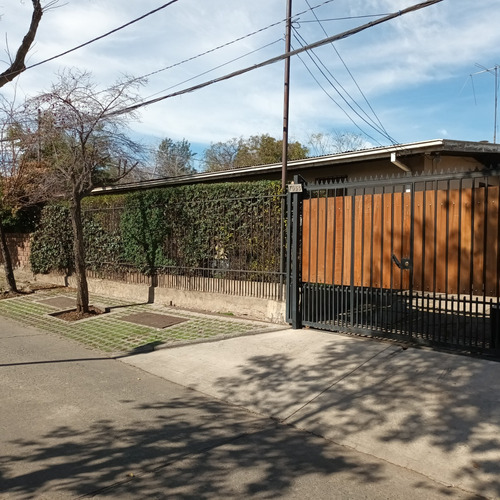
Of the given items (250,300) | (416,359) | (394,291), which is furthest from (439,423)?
(250,300)

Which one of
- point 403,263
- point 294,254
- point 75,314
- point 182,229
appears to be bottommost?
point 75,314

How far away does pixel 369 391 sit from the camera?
4988 millimetres

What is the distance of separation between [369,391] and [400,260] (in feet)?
7.15

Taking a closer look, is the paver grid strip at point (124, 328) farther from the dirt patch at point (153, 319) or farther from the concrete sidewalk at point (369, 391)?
the concrete sidewalk at point (369, 391)

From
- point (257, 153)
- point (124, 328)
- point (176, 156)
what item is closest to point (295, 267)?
point (124, 328)

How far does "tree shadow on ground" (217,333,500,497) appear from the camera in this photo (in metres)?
3.70

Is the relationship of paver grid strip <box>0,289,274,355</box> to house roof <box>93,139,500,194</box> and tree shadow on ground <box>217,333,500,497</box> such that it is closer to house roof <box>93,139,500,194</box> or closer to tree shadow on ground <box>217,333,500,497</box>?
tree shadow on ground <box>217,333,500,497</box>

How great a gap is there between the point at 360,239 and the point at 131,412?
4.20 meters

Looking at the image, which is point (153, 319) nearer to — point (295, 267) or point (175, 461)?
point (295, 267)

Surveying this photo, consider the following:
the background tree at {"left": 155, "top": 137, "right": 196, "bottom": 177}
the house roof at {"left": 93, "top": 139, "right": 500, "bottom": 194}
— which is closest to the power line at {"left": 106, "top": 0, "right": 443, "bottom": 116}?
the house roof at {"left": 93, "top": 139, "right": 500, "bottom": 194}

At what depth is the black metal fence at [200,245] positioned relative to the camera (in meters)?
8.78

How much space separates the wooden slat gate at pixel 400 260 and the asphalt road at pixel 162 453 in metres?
2.84

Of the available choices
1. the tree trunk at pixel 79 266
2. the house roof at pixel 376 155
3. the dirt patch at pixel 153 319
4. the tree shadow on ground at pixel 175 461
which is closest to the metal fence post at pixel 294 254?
the dirt patch at pixel 153 319

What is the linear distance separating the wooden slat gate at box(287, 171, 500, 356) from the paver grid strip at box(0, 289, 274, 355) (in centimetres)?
143
